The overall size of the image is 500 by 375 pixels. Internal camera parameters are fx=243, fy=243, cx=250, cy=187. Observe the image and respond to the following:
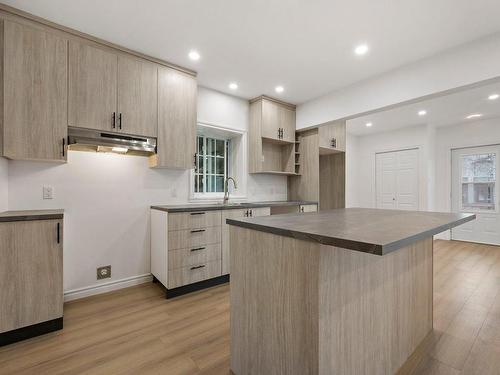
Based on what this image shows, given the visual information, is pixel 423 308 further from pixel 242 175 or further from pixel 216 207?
pixel 242 175

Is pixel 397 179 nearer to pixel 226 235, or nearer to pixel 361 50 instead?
pixel 361 50

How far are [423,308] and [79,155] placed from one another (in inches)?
136

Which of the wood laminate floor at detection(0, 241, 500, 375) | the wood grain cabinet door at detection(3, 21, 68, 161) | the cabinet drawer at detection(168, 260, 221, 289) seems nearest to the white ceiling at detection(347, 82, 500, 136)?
the wood laminate floor at detection(0, 241, 500, 375)

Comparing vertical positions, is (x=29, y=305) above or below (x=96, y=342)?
above

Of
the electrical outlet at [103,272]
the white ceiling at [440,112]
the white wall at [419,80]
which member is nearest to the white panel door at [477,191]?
the white ceiling at [440,112]

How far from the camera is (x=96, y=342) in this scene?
182 centimetres

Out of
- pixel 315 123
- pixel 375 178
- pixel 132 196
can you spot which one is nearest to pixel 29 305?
pixel 132 196

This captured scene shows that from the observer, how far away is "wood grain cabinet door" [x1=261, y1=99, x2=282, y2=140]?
390 cm

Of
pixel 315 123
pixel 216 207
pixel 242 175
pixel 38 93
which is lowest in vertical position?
pixel 216 207

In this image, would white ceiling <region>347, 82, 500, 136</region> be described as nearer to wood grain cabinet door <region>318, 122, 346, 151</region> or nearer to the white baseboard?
wood grain cabinet door <region>318, 122, 346, 151</region>

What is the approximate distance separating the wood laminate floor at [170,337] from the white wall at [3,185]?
3.64ft

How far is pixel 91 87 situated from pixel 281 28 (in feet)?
6.32

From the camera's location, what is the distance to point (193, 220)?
2.72m

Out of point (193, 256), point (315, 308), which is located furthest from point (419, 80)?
point (193, 256)
